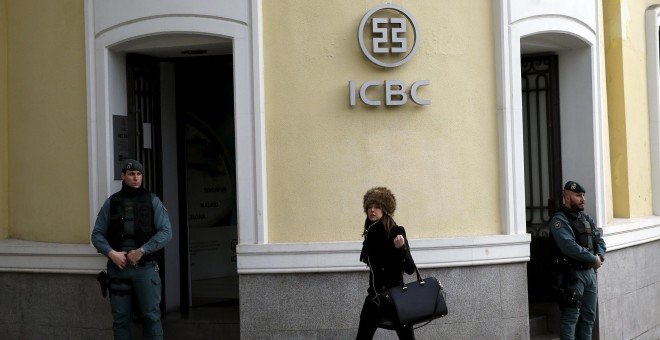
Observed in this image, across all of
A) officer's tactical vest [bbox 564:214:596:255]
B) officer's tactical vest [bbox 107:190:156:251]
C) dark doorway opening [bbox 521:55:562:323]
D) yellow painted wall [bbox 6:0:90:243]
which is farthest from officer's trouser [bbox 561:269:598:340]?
yellow painted wall [bbox 6:0:90:243]

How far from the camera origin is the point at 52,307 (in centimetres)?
1060

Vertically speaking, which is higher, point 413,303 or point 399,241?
point 399,241

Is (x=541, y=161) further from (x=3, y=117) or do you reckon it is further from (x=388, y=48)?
(x=3, y=117)

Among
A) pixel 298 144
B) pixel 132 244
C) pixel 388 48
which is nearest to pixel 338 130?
pixel 298 144

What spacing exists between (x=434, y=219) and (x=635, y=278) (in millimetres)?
3772

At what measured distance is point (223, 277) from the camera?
13.8 m

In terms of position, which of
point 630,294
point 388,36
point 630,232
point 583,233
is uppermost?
point 388,36

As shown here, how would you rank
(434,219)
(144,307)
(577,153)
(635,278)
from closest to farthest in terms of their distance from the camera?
1. (144,307)
2. (434,219)
3. (577,153)
4. (635,278)

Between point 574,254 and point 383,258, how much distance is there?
2637 mm

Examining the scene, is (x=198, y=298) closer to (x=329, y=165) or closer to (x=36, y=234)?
(x=36, y=234)

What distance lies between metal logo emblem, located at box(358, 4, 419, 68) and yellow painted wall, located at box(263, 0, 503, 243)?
0.08m

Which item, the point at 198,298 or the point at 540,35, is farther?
the point at 198,298

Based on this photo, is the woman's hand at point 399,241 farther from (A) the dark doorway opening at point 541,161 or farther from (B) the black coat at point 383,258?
(A) the dark doorway opening at point 541,161

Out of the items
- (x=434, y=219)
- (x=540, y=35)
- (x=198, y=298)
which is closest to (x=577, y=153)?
(x=540, y=35)
